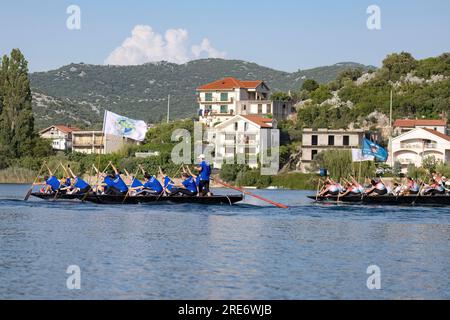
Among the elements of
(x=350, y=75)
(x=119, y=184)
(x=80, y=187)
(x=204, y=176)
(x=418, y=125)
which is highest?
(x=350, y=75)

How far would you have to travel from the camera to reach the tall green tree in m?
90.9

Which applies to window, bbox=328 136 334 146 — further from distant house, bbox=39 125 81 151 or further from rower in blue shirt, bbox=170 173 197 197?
rower in blue shirt, bbox=170 173 197 197

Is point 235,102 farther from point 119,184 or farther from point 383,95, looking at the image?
point 119,184

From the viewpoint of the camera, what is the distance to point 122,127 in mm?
49844

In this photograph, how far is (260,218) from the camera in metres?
41.0

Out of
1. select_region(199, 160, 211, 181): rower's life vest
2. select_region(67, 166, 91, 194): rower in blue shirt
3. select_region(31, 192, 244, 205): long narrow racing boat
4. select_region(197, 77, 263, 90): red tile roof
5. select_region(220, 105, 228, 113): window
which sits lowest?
select_region(31, 192, 244, 205): long narrow racing boat

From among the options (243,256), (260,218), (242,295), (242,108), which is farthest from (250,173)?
(242,295)

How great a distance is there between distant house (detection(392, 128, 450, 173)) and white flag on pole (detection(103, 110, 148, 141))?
5049 centimetres

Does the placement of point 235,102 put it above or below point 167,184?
above

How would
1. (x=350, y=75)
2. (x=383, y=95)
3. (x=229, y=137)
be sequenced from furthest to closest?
1. (x=350, y=75)
2. (x=383, y=95)
3. (x=229, y=137)

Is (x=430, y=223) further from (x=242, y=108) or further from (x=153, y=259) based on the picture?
(x=242, y=108)

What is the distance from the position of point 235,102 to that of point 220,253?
321 feet

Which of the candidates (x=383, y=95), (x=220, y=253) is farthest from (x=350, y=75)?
(x=220, y=253)

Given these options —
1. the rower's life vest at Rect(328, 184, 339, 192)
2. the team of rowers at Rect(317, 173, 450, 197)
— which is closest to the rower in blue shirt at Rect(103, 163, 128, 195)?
the team of rowers at Rect(317, 173, 450, 197)
